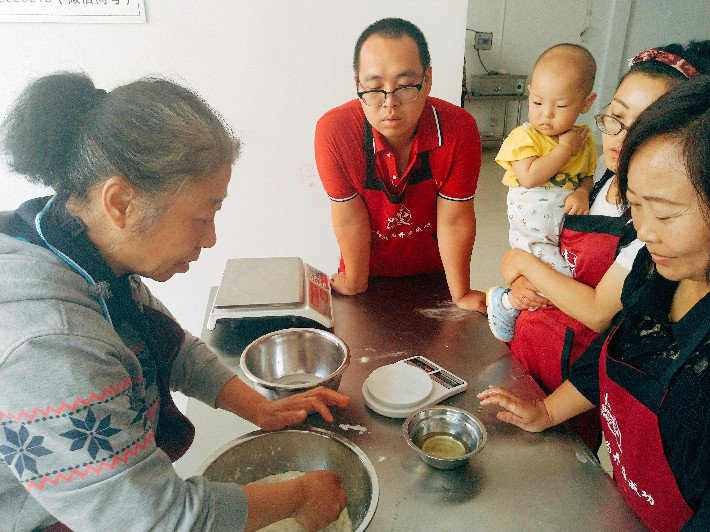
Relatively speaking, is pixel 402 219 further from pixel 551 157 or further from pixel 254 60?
pixel 254 60

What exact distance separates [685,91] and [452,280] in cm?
94

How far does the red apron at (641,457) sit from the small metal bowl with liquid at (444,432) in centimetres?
26

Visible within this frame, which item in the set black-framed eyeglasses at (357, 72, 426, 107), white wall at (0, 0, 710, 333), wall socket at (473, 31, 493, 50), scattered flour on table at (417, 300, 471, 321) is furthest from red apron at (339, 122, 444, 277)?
wall socket at (473, 31, 493, 50)

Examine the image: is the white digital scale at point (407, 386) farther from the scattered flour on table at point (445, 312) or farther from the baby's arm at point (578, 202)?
the baby's arm at point (578, 202)

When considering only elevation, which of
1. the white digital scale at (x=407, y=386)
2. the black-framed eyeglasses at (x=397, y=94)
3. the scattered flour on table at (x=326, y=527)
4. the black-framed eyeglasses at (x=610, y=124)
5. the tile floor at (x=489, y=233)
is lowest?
the tile floor at (x=489, y=233)

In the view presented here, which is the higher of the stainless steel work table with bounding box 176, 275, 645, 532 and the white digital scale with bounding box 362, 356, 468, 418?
the white digital scale with bounding box 362, 356, 468, 418

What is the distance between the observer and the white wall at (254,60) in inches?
92.4

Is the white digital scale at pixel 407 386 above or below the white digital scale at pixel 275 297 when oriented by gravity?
below

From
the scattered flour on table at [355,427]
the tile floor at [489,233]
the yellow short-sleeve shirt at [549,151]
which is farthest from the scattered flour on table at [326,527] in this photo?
the tile floor at [489,233]

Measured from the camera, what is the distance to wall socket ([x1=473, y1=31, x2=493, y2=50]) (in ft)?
23.0

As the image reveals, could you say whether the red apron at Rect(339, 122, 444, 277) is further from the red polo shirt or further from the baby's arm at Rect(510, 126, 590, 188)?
the baby's arm at Rect(510, 126, 590, 188)

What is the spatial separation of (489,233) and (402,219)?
3001 millimetres

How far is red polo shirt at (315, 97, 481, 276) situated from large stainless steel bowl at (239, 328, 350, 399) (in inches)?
23.3

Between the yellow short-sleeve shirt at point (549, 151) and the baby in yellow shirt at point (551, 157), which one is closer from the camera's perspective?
the baby in yellow shirt at point (551, 157)
